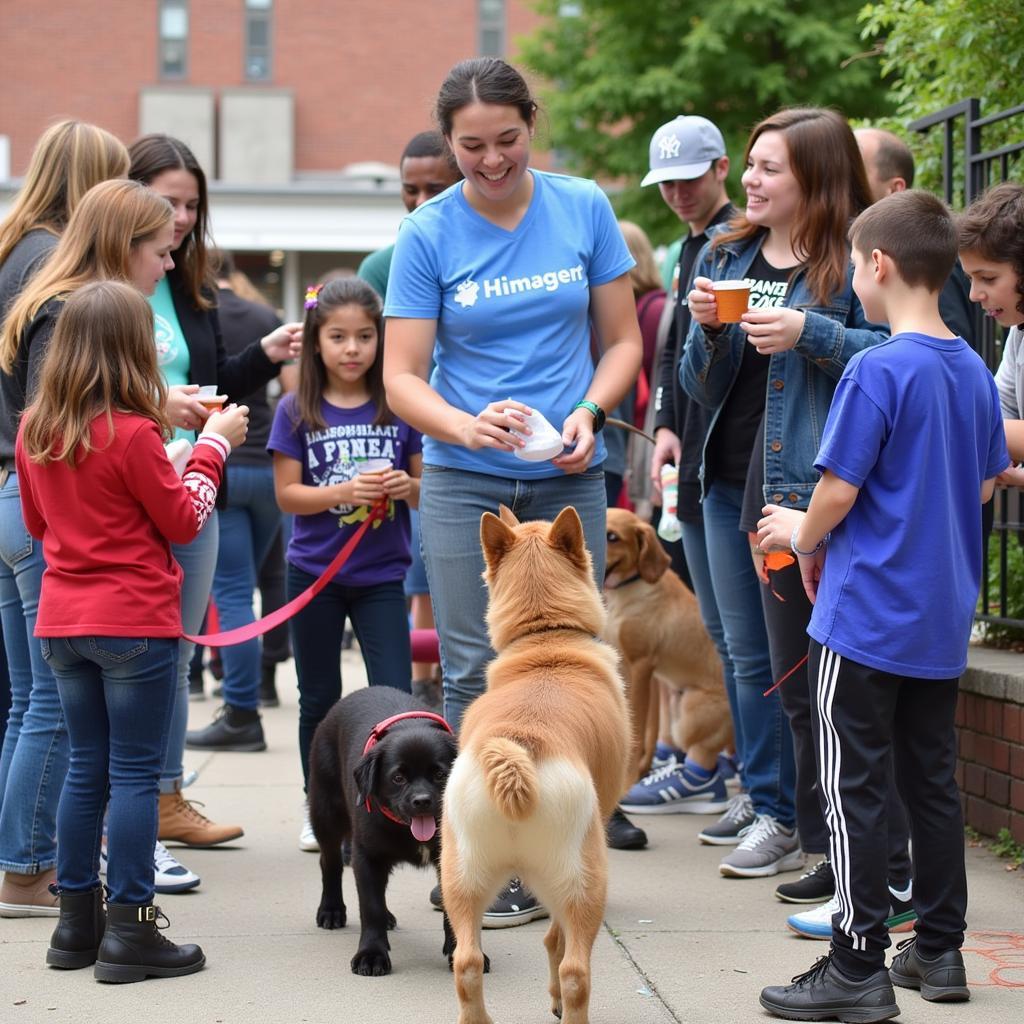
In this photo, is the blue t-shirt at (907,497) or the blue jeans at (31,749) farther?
the blue jeans at (31,749)

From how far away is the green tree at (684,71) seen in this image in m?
23.7

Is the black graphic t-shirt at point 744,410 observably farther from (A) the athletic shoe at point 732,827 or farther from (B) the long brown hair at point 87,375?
(B) the long brown hair at point 87,375

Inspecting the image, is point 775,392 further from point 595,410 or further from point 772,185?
point 772,185

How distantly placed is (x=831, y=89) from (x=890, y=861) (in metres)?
21.6

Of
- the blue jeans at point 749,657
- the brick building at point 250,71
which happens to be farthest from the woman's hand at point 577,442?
the brick building at point 250,71

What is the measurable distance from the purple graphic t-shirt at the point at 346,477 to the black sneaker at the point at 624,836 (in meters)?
1.39

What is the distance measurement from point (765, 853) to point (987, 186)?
315cm

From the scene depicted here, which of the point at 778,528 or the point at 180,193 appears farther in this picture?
the point at 180,193

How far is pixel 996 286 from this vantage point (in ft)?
14.1

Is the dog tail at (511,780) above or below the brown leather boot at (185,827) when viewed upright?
above

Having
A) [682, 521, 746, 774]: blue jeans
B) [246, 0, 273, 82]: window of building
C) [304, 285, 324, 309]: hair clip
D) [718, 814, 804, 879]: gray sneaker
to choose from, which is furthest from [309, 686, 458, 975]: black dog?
[246, 0, 273, 82]: window of building

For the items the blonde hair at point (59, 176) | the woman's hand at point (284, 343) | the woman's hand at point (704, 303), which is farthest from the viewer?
the woman's hand at point (284, 343)

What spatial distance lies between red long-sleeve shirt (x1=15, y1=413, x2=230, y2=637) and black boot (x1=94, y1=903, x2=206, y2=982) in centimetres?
85

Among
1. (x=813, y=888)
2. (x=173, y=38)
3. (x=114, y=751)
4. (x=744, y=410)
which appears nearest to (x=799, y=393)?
(x=744, y=410)
